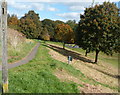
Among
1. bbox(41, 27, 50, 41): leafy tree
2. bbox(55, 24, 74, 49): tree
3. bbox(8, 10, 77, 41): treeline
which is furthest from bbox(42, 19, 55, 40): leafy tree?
bbox(55, 24, 74, 49): tree

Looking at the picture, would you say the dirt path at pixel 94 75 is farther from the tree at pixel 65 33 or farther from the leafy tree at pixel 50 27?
the leafy tree at pixel 50 27

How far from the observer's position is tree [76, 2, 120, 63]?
64.7 ft

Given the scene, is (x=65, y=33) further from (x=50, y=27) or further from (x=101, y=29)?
(x=50, y=27)

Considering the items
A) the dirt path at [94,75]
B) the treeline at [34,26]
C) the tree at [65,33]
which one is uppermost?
the treeline at [34,26]

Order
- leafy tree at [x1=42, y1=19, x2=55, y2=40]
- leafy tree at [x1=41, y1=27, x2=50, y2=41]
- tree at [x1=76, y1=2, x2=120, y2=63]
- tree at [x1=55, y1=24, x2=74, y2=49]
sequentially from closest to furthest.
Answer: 1. tree at [x1=76, y1=2, x2=120, y2=63]
2. tree at [x1=55, y1=24, x2=74, y2=49]
3. leafy tree at [x1=41, y1=27, x2=50, y2=41]
4. leafy tree at [x1=42, y1=19, x2=55, y2=40]

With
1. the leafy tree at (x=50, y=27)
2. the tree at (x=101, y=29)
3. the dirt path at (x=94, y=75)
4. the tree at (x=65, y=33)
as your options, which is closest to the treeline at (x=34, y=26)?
the leafy tree at (x=50, y=27)

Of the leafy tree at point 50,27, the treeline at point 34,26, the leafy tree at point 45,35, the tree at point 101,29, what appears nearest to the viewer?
the tree at point 101,29

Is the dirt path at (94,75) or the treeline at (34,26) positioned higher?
the treeline at (34,26)

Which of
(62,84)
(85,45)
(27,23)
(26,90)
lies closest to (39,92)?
(26,90)

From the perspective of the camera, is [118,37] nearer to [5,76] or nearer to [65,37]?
[65,37]

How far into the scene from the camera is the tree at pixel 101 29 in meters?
19.7

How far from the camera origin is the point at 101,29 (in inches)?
778

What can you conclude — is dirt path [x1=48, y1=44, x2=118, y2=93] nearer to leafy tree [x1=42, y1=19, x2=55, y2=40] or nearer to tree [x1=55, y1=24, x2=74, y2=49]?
tree [x1=55, y1=24, x2=74, y2=49]

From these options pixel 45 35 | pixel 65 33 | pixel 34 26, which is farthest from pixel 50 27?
pixel 65 33
